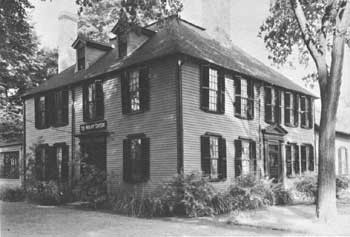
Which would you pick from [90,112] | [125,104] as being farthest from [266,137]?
[90,112]

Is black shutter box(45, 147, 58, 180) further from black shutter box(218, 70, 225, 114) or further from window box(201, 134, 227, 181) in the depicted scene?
black shutter box(218, 70, 225, 114)

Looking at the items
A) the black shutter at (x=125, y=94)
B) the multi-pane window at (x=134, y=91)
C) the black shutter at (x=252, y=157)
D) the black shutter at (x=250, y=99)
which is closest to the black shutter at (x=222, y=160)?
the black shutter at (x=252, y=157)

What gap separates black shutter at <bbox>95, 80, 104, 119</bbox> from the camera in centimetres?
1944

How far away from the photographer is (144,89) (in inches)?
676

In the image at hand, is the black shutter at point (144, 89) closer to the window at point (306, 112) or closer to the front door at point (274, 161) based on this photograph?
the front door at point (274, 161)

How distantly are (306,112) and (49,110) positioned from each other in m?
14.2

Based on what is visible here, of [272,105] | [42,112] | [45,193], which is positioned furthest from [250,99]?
[42,112]

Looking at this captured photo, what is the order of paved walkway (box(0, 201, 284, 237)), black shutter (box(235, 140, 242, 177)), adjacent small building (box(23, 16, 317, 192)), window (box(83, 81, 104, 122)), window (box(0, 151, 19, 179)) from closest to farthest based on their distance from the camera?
paved walkway (box(0, 201, 284, 237)), adjacent small building (box(23, 16, 317, 192)), black shutter (box(235, 140, 242, 177)), window (box(83, 81, 104, 122)), window (box(0, 151, 19, 179))

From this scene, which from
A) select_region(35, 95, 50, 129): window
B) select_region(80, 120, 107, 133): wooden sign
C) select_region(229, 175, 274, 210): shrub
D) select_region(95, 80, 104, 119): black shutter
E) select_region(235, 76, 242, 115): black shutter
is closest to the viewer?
select_region(229, 175, 274, 210): shrub

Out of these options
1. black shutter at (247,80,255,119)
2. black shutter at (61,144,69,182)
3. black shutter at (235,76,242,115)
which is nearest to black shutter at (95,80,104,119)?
black shutter at (61,144,69,182)

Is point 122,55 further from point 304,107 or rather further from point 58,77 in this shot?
point 304,107

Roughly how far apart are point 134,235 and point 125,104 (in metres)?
8.27

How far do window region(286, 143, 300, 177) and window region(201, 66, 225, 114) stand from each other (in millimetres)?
6458

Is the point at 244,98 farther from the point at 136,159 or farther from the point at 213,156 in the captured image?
the point at 136,159
